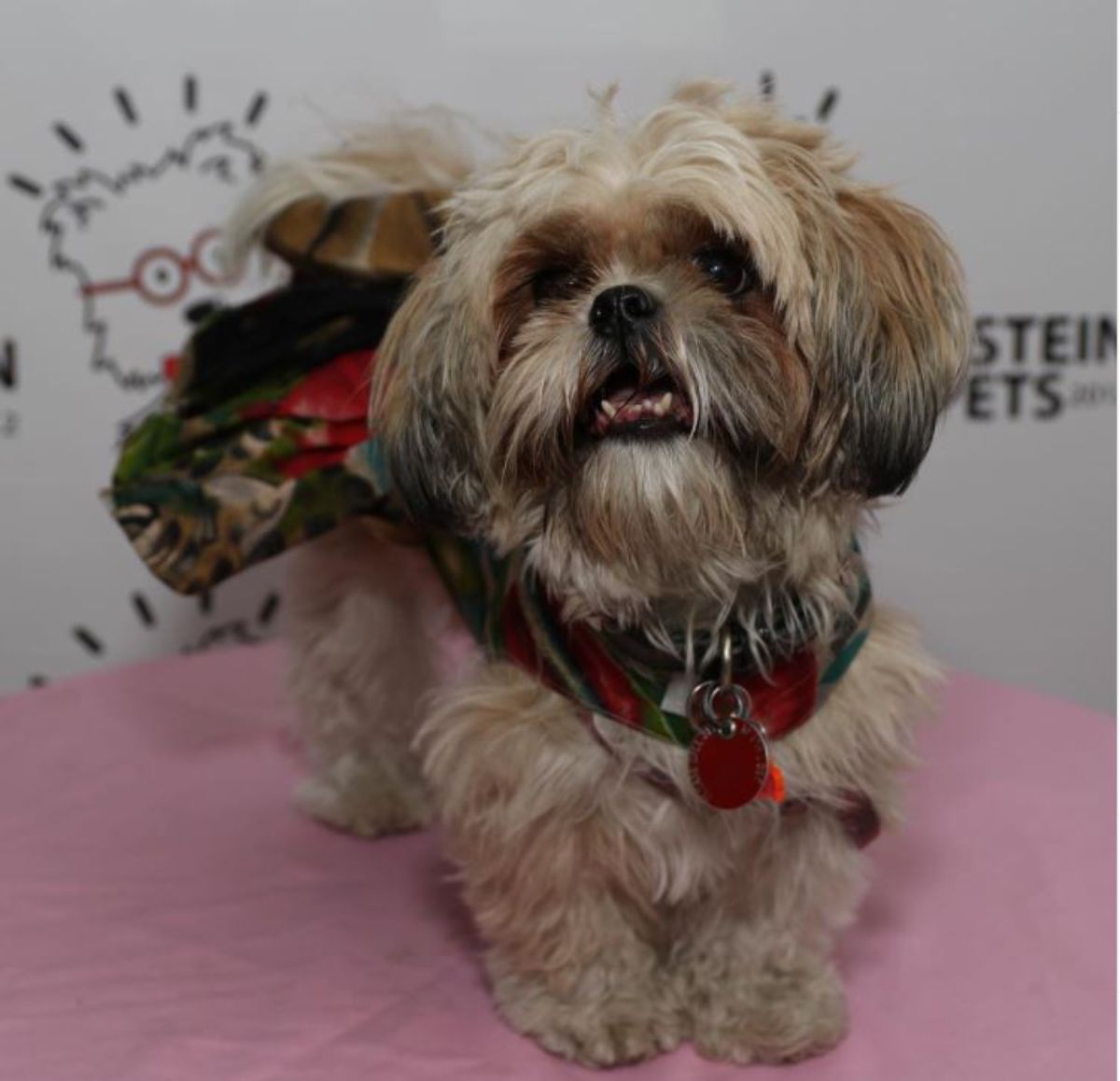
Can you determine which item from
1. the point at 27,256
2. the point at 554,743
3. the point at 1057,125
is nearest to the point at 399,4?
the point at 27,256

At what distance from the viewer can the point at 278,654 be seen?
8.31 ft

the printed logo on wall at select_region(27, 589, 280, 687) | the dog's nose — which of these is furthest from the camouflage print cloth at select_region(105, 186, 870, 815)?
the printed logo on wall at select_region(27, 589, 280, 687)

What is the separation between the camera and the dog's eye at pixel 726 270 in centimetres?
128

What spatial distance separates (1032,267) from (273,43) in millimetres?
1204

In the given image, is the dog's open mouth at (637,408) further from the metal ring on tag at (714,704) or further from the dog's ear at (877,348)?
the metal ring on tag at (714,704)

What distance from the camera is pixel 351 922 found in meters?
1.76

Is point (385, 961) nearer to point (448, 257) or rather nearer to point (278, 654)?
point (448, 257)

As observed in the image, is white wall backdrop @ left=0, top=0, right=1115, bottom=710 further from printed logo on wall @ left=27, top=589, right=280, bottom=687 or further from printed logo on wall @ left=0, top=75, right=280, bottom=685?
printed logo on wall @ left=27, top=589, right=280, bottom=687

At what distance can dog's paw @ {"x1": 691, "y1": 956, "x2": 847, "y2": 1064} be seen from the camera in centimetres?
150

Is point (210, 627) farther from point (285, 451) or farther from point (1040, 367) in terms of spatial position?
point (1040, 367)

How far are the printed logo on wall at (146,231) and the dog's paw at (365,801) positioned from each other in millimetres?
728

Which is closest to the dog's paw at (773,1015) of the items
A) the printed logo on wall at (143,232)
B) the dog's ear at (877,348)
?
the dog's ear at (877,348)

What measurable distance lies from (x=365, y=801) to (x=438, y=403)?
0.79 meters

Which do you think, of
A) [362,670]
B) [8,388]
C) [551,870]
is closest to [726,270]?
[551,870]
